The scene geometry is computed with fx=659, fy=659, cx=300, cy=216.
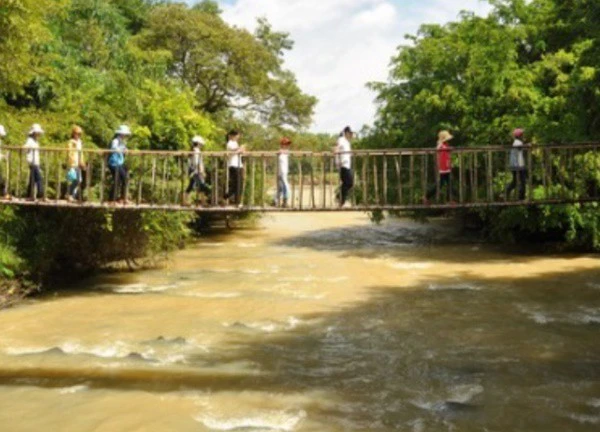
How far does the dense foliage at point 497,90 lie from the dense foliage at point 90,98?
237 inches

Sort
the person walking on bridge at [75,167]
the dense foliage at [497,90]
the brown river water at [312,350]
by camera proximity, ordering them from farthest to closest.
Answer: the dense foliage at [497,90], the person walking on bridge at [75,167], the brown river water at [312,350]

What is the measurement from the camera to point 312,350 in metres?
9.19

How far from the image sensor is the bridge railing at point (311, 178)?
8281 millimetres

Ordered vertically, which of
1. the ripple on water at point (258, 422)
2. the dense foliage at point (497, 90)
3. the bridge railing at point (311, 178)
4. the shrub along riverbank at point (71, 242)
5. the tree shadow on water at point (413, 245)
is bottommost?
the ripple on water at point (258, 422)

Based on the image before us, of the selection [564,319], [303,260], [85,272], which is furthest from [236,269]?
[564,319]

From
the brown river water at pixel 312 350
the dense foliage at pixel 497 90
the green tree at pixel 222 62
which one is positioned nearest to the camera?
the brown river water at pixel 312 350

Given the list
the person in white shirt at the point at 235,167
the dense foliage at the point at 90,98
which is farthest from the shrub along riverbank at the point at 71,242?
the person in white shirt at the point at 235,167

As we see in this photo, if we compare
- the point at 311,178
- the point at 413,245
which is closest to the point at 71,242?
the point at 311,178

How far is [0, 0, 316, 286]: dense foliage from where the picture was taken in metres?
11.2

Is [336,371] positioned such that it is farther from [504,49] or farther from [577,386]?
[504,49]

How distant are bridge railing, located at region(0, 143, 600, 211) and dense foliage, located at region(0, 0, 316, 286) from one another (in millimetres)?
584

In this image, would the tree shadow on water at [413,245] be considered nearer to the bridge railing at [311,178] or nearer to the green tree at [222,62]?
the bridge railing at [311,178]

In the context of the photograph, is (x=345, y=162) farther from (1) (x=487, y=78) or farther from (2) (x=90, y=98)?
(1) (x=487, y=78)

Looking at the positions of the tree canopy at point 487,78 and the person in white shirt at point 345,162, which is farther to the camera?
the tree canopy at point 487,78
